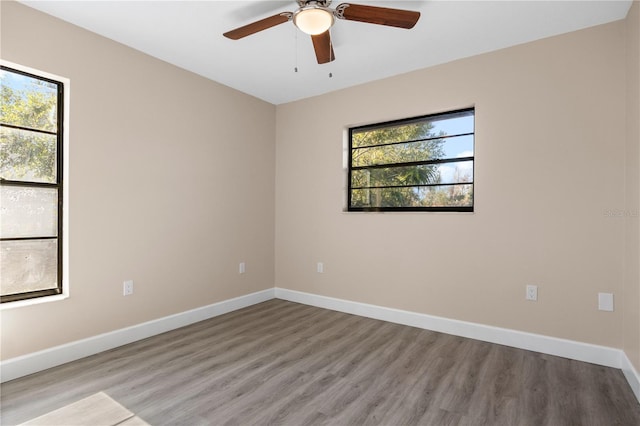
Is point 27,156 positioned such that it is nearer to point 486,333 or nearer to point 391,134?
point 391,134

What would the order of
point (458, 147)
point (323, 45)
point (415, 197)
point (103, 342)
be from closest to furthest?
point (323, 45) < point (103, 342) < point (458, 147) < point (415, 197)

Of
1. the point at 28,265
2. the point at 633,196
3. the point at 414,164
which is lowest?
the point at 28,265

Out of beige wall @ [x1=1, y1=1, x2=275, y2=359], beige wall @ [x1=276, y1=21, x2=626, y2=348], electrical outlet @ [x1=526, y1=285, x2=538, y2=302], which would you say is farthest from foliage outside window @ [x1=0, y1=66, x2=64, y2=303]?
electrical outlet @ [x1=526, y1=285, x2=538, y2=302]

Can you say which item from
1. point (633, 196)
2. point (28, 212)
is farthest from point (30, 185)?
point (633, 196)

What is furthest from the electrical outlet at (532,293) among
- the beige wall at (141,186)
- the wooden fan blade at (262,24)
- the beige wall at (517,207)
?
the beige wall at (141,186)

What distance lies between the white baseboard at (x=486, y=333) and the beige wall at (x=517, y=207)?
63 mm

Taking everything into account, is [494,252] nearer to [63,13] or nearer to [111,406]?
[111,406]

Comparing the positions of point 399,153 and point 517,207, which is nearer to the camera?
point 517,207

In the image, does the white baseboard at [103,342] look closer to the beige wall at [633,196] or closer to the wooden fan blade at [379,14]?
the wooden fan blade at [379,14]

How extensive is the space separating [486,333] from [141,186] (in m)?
3.34

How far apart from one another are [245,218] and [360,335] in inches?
74.8

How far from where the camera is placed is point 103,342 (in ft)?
9.05

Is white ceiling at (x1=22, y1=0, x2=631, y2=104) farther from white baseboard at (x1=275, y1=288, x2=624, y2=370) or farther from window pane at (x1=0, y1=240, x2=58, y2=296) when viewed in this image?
white baseboard at (x1=275, y1=288, x2=624, y2=370)

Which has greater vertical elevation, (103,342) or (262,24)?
(262,24)
